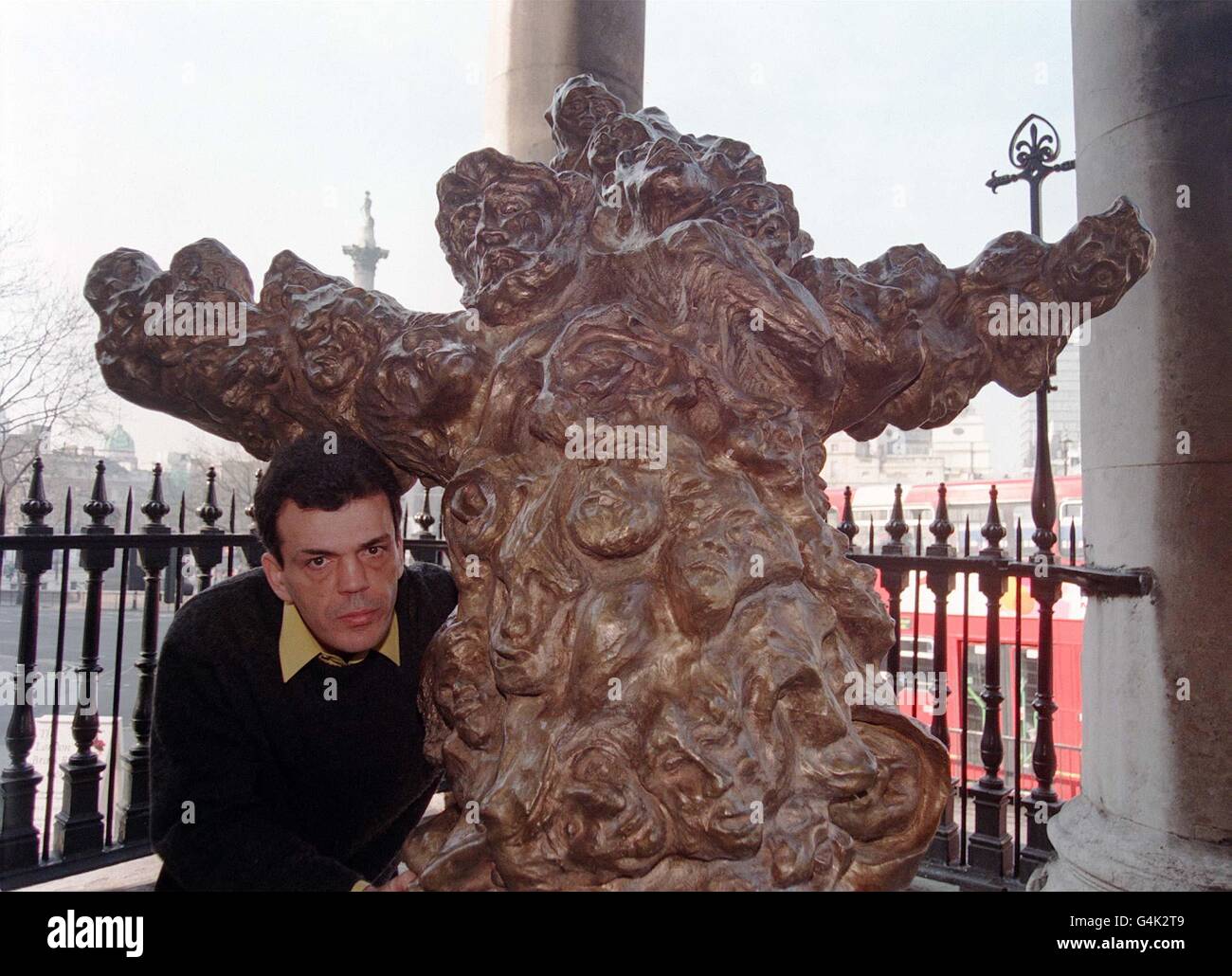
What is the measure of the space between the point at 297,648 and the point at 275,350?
0.61 metres

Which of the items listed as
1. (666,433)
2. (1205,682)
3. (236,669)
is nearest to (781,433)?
(666,433)

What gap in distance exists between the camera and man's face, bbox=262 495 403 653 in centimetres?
154

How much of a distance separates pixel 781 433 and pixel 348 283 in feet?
3.29

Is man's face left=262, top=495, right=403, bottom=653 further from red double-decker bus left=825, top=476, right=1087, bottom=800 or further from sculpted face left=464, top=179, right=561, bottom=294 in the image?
red double-decker bus left=825, top=476, right=1087, bottom=800

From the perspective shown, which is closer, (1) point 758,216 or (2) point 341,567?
(2) point 341,567

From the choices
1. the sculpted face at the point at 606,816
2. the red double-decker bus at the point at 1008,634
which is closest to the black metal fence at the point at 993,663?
the red double-decker bus at the point at 1008,634

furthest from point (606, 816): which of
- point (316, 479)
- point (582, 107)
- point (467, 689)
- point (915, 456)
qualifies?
point (915, 456)

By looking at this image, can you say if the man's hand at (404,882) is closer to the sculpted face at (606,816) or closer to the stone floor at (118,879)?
the sculpted face at (606,816)

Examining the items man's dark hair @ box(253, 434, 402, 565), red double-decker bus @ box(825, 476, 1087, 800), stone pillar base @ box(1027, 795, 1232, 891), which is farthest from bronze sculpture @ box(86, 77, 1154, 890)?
red double-decker bus @ box(825, 476, 1087, 800)

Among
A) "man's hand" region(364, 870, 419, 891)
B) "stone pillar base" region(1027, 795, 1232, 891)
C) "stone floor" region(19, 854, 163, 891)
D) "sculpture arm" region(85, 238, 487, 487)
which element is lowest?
"stone floor" region(19, 854, 163, 891)

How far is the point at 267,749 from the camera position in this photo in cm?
165

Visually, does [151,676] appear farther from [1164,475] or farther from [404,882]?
[1164,475]

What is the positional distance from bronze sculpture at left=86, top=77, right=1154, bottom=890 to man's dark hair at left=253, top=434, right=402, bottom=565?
0.11 m
